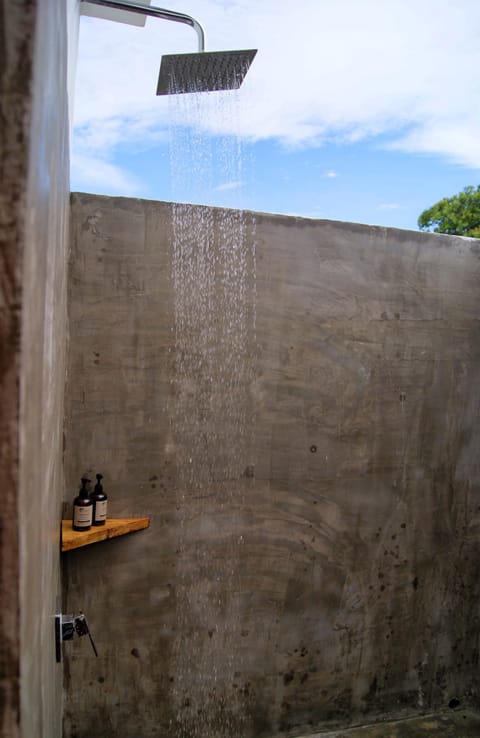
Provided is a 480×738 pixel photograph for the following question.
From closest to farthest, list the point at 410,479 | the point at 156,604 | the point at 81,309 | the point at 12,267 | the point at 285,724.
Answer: the point at 12,267 → the point at 81,309 → the point at 156,604 → the point at 285,724 → the point at 410,479

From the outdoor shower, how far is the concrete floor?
277 cm

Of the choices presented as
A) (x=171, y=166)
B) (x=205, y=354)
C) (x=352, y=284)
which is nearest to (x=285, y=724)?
(x=205, y=354)

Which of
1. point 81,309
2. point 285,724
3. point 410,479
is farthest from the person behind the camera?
point 410,479

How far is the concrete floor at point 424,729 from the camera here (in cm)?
231

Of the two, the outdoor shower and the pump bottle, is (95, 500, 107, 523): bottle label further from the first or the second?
the outdoor shower

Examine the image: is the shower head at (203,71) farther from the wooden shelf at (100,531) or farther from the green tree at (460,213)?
the green tree at (460,213)

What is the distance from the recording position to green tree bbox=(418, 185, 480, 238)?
619 inches

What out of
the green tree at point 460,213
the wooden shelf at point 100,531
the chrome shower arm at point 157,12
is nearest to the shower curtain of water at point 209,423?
the wooden shelf at point 100,531

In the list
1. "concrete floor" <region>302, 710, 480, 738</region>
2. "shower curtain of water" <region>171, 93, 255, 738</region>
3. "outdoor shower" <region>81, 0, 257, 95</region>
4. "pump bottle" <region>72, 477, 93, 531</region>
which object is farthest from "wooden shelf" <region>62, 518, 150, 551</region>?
"outdoor shower" <region>81, 0, 257, 95</region>

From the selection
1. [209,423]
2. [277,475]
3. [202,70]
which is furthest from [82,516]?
[202,70]

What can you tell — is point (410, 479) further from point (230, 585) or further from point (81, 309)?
point (81, 309)

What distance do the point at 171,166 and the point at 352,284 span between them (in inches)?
35.8

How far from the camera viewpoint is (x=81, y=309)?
6.23 feet

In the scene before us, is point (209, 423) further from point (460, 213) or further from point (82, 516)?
point (460, 213)
